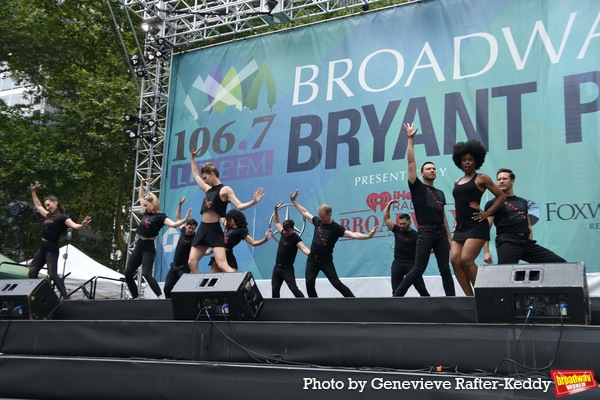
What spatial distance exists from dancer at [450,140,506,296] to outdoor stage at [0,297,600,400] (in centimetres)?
57

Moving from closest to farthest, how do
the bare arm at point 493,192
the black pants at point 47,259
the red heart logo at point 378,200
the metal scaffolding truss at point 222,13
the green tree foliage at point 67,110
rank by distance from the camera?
the bare arm at point 493,192 < the black pants at point 47,259 < the red heart logo at point 378,200 < the metal scaffolding truss at point 222,13 < the green tree foliage at point 67,110

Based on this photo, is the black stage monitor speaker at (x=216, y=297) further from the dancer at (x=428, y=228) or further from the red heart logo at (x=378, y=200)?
the red heart logo at (x=378, y=200)

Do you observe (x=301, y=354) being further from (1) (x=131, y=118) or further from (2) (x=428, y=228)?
(1) (x=131, y=118)

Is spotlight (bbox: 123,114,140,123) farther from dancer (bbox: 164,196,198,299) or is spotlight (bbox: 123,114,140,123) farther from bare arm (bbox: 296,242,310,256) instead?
bare arm (bbox: 296,242,310,256)

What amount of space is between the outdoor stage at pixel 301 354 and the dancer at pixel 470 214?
22.5 inches

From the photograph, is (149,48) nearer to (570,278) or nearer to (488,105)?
(488,105)

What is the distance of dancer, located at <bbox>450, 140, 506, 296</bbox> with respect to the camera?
5352 mm

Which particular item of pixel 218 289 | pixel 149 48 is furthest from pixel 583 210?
pixel 149 48

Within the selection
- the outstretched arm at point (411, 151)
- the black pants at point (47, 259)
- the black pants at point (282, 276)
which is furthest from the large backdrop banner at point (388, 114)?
the outstretched arm at point (411, 151)

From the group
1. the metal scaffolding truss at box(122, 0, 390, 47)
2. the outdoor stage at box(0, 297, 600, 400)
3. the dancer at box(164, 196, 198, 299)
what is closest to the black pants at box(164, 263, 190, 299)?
the dancer at box(164, 196, 198, 299)

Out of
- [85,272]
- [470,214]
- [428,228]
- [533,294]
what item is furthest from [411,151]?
[85,272]

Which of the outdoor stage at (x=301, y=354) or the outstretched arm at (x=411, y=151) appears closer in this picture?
the outdoor stage at (x=301, y=354)

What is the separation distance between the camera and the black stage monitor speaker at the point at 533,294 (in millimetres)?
3965

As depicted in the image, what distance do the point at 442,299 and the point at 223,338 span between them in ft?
5.97
